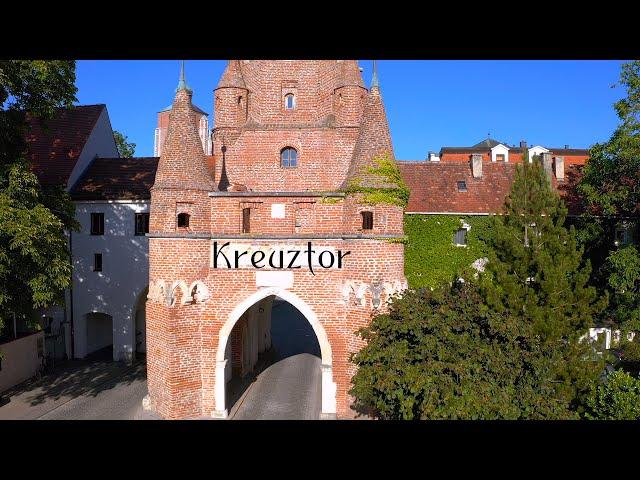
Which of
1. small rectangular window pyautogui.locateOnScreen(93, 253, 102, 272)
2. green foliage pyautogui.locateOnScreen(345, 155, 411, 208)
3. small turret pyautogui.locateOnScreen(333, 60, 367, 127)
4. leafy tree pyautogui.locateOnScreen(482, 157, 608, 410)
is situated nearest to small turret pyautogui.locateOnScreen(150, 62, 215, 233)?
green foliage pyautogui.locateOnScreen(345, 155, 411, 208)

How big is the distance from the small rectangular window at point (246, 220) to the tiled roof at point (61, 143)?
1128cm

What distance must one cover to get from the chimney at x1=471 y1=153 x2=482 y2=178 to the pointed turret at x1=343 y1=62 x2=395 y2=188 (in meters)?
14.6

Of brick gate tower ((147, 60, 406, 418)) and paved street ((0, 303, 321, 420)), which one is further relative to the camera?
paved street ((0, 303, 321, 420))

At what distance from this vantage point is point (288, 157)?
1831 centimetres

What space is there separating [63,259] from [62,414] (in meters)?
5.66

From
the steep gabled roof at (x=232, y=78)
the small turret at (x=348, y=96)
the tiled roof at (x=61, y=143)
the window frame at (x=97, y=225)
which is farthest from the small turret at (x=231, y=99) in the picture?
the tiled roof at (x=61, y=143)

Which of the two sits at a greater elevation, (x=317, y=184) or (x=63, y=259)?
(x=317, y=184)

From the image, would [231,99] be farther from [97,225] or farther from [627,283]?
[627,283]

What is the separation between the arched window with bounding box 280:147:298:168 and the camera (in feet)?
60.0

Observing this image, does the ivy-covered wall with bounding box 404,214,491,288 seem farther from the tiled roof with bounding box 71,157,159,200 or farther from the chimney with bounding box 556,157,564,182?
the tiled roof with bounding box 71,157,159,200
